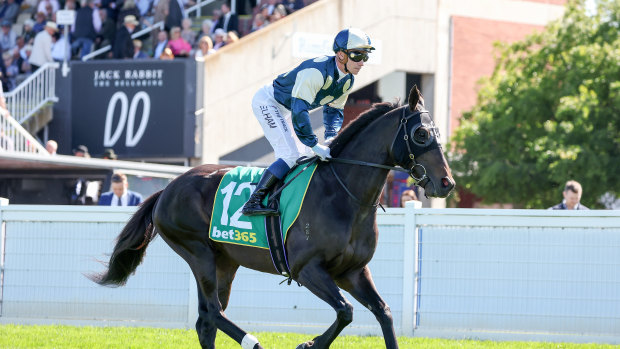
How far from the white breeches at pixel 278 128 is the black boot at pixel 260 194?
0.16m

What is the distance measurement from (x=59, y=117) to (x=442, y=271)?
10.2 m

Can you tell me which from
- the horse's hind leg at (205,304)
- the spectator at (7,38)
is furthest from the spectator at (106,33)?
the horse's hind leg at (205,304)

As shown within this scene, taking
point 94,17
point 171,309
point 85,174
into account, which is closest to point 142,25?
point 94,17

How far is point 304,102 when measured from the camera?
6648 mm

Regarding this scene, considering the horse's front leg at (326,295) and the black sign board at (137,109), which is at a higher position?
the black sign board at (137,109)

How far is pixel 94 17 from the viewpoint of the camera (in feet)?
61.3

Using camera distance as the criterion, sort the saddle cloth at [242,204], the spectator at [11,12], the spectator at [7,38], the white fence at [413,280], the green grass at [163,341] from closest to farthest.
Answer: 1. the saddle cloth at [242,204]
2. the green grass at [163,341]
3. the white fence at [413,280]
4. the spectator at [7,38]
5. the spectator at [11,12]

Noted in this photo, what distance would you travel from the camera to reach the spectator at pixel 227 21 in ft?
60.5

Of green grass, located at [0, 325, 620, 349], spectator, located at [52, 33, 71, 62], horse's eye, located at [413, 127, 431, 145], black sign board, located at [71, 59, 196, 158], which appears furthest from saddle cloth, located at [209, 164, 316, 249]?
spectator, located at [52, 33, 71, 62]

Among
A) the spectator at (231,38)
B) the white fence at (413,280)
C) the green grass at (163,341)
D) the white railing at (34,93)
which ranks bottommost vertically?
the green grass at (163,341)

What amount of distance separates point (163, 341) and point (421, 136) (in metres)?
3.21

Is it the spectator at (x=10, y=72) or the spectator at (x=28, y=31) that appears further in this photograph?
the spectator at (x=28, y=31)

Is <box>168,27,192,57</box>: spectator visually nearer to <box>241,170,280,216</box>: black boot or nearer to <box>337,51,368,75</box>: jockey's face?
<box>241,170,280,216</box>: black boot

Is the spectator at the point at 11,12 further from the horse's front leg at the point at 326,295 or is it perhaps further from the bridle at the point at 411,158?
the horse's front leg at the point at 326,295
